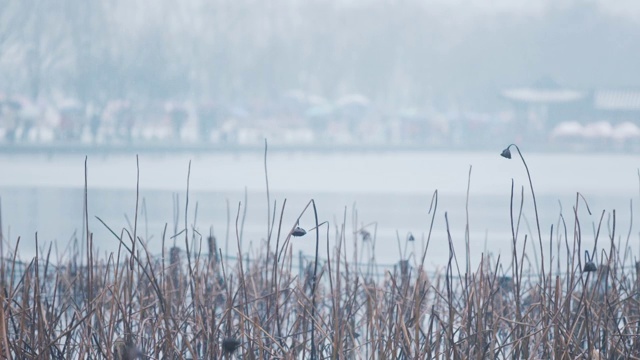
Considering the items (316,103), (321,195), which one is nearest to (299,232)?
(321,195)

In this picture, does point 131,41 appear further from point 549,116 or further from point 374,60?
point 549,116

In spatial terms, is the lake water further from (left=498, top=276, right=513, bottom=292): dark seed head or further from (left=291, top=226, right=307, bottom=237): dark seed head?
(left=291, top=226, right=307, bottom=237): dark seed head

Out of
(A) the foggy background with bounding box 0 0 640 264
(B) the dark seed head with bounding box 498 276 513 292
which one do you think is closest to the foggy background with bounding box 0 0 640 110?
(A) the foggy background with bounding box 0 0 640 264

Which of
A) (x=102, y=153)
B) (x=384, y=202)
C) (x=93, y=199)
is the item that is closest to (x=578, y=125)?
(x=384, y=202)

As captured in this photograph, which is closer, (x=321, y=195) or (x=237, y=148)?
(x=321, y=195)

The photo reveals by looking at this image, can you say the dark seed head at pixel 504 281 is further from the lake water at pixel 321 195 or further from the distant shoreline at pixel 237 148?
the distant shoreline at pixel 237 148

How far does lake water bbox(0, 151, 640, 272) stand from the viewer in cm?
509

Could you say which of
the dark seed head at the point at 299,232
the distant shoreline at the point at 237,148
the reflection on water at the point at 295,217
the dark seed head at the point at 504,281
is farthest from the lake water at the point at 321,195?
the dark seed head at the point at 299,232

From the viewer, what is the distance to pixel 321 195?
879cm

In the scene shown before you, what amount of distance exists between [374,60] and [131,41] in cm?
429

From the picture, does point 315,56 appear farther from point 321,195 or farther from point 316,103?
point 321,195

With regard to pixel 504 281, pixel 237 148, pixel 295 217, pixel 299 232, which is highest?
pixel 237 148

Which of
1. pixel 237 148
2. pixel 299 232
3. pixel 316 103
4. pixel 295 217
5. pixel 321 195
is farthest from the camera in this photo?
pixel 316 103

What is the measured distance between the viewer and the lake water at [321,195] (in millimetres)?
5094
